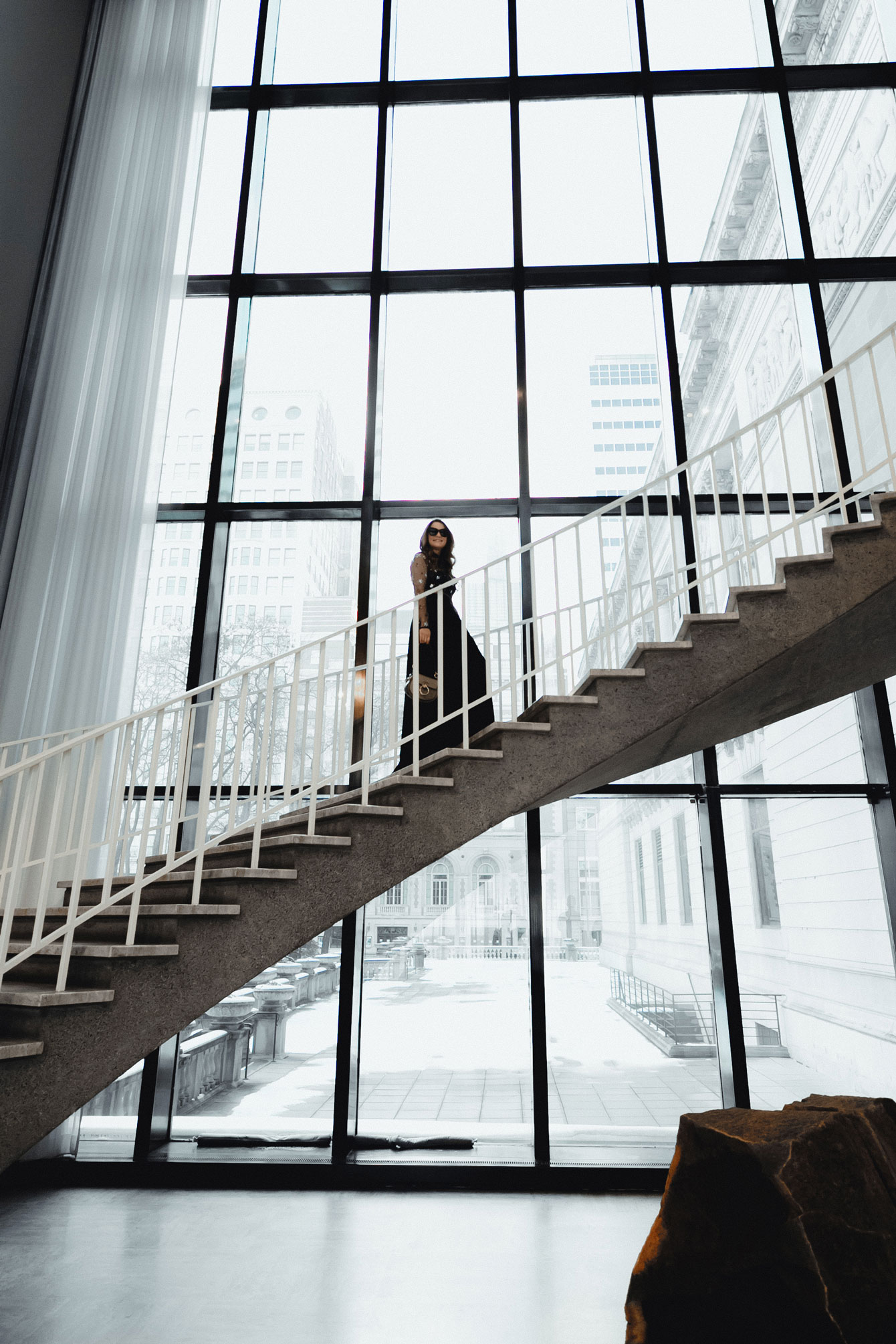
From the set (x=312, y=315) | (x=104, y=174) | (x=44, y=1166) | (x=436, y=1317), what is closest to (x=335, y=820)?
(x=436, y=1317)

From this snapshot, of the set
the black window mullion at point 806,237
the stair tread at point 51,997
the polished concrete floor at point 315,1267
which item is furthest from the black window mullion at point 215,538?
the black window mullion at point 806,237

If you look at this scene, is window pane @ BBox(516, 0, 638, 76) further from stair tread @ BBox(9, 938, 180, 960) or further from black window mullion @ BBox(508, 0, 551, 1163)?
stair tread @ BBox(9, 938, 180, 960)

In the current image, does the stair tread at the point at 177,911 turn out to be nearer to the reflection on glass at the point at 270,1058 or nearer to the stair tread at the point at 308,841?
the stair tread at the point at 308,841

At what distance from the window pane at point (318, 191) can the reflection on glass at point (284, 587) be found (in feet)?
7.39

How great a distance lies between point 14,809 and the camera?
301cm

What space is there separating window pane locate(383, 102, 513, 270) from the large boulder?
19.6 feet

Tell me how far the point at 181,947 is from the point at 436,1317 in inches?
69.0

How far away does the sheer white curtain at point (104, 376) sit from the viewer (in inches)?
195

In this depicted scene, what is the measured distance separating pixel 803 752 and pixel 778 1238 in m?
3.32

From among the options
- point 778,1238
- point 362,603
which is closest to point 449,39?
point 362,603

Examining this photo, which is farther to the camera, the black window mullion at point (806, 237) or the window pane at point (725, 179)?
the window pane at point (725, 179)

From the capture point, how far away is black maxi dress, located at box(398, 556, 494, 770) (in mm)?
3904

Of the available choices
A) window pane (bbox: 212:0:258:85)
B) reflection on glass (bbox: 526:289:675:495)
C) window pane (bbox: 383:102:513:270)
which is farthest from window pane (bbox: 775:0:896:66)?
window pane (bbox: 212:0:258:85)

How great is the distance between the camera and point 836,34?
6.36m
